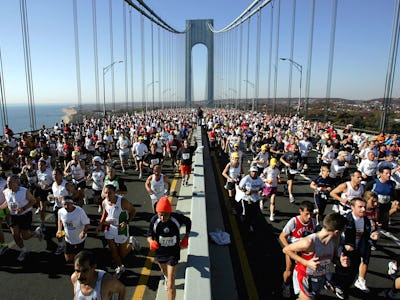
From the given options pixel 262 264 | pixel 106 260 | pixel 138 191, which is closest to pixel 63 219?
pixel 106 260

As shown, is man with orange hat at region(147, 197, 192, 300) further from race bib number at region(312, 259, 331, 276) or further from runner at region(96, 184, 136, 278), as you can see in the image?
race bib number at region(312, 259, 331, 276)

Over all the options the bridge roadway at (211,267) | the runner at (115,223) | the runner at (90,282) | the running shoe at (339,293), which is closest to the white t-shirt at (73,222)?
the runner at (115,223)

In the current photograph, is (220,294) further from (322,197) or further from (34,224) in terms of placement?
(34,224)

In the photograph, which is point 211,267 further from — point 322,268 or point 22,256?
point 22,256

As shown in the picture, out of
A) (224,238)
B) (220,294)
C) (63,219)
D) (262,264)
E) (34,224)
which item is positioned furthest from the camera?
(34,224)

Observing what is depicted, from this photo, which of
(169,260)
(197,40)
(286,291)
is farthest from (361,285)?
(197,40)

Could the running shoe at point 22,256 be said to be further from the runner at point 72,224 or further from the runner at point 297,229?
the runner at point 297,229
